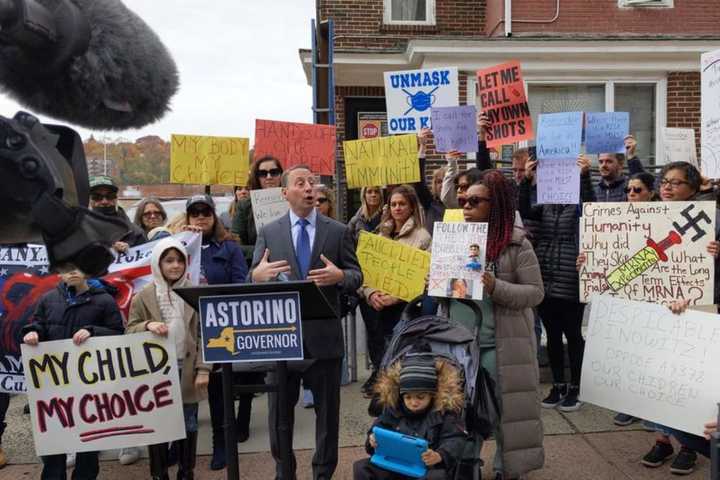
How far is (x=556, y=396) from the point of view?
17.6 ft

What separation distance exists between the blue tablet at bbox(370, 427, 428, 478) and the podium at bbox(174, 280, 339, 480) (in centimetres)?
49

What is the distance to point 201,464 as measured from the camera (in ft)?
14.8

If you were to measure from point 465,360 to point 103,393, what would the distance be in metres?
2.24

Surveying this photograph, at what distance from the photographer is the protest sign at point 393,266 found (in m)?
4.70

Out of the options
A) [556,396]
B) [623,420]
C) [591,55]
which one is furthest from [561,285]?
[591,55]

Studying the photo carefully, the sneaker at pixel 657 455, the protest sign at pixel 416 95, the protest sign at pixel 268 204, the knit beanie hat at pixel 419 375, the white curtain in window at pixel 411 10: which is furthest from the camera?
the white curtain in window at pixel 411 10

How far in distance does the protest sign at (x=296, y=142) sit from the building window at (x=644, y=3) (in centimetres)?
678

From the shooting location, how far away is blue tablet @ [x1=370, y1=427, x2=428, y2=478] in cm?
314

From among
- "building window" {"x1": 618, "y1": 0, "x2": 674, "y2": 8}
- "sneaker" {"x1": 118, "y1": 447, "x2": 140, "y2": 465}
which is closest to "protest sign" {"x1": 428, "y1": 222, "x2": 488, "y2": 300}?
"sneaker" {"x1": 118, "y1": 447, "x2": 140, "y2": 465}

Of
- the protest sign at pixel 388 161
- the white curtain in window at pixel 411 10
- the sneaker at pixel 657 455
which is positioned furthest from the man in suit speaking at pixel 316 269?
the white curtain in window at pixel 411 10

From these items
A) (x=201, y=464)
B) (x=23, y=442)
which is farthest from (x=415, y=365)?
(x=23, y=442)

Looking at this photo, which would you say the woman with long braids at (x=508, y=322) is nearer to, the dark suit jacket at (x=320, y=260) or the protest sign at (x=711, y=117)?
the dark suit jacket at (x=320, y=260)

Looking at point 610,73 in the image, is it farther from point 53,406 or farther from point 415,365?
point 53,406

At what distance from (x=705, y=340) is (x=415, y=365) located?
5.85 ft
